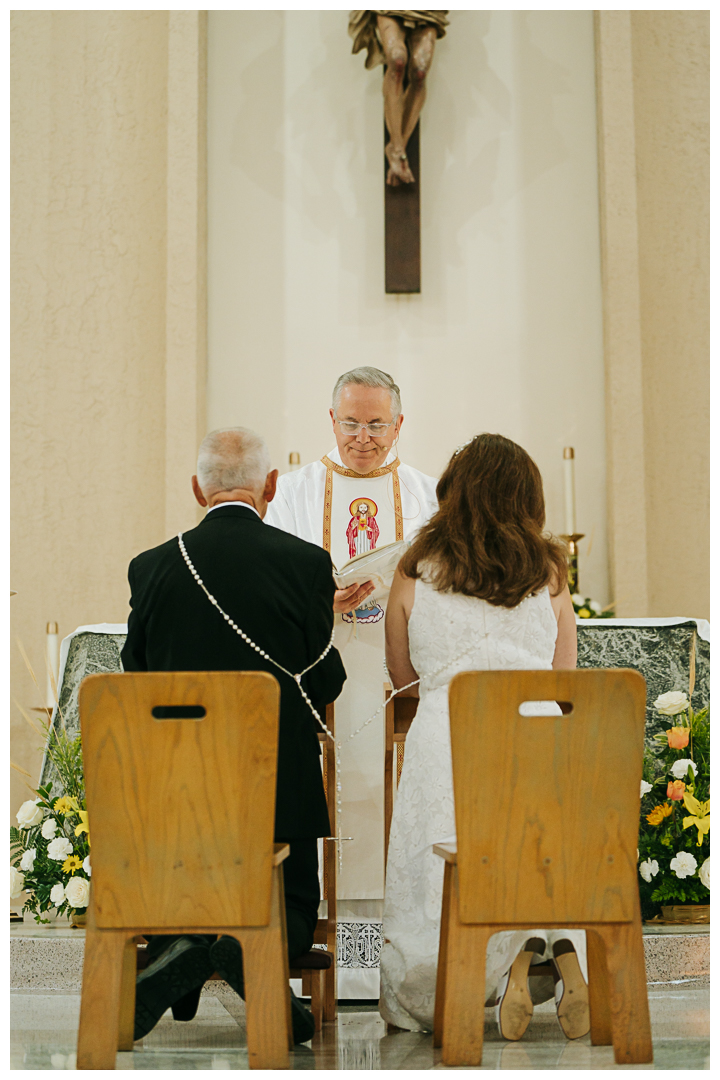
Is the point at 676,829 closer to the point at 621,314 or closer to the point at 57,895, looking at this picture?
the point at 57,895

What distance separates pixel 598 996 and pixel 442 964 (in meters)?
0.37

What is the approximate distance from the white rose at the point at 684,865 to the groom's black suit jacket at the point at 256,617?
52.1 inches

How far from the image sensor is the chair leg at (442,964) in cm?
251

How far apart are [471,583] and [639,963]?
93 cm

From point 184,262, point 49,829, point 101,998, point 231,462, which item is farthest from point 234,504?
point 184,262

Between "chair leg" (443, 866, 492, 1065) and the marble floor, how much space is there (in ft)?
0.57

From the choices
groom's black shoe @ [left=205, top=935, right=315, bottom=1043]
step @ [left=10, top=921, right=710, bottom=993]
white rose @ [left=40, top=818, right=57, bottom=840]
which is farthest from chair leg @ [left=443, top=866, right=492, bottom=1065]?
white rose @ [left=40, top=818, right=57, bottom=840]

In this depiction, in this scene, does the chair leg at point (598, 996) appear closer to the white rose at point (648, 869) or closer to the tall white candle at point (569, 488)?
the white rose at point (648, 869)

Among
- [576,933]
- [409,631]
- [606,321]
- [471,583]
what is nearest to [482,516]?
[471,583]

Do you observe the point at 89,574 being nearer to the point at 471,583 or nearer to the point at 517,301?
the point at 517,301

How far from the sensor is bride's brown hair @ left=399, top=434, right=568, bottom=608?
274cm

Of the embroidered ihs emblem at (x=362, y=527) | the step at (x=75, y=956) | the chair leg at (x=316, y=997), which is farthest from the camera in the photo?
the embroidered ihs emblem at (x=362, y=527)

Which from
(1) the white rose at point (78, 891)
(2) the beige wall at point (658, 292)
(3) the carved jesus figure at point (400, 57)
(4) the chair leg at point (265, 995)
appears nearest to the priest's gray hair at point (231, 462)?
(4) the chair leg at point (265, 995)

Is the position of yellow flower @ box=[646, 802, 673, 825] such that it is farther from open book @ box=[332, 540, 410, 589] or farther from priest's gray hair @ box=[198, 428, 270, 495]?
priest's gray hair @ box=[198, 428, 270, 495]
